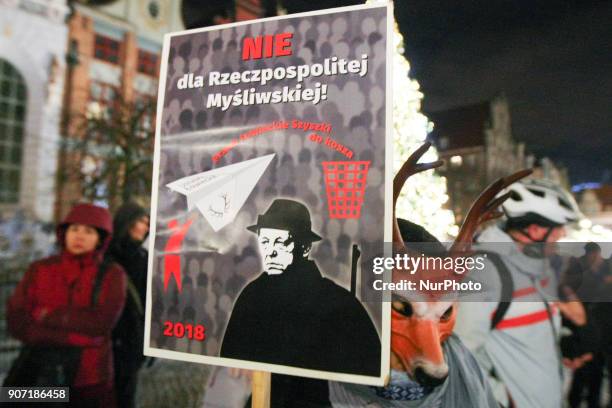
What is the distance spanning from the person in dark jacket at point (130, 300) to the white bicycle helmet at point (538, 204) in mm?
1537

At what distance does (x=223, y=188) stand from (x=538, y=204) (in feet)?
3.38

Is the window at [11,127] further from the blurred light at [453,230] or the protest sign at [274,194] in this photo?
the blurred light at [453,230]

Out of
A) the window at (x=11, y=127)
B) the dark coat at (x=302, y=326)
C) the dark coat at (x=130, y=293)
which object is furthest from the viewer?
the dark coat at (x=130, y=293)

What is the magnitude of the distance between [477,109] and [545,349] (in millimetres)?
823

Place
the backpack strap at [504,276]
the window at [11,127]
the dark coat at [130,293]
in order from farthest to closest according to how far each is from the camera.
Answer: the dark coat at [130,293]
the window at [11,127]
the backpack strap at [504,276]

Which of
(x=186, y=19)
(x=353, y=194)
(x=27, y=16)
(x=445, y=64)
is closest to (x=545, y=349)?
(x=353, y=194)

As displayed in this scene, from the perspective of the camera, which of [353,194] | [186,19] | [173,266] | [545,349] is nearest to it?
[353,194]

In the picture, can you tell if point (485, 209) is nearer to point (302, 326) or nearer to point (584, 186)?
point (584, 186)

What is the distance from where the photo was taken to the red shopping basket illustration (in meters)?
1.41

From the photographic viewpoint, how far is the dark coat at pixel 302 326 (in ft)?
4.60

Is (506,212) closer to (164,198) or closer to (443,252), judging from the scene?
(443,252)

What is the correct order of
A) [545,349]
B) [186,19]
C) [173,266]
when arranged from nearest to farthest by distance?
[545,349] < [173,266] < [186,19]

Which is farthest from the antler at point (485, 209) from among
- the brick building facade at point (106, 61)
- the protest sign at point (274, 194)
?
the brick building facade at point (106, 61)

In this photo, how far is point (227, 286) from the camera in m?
1.54
